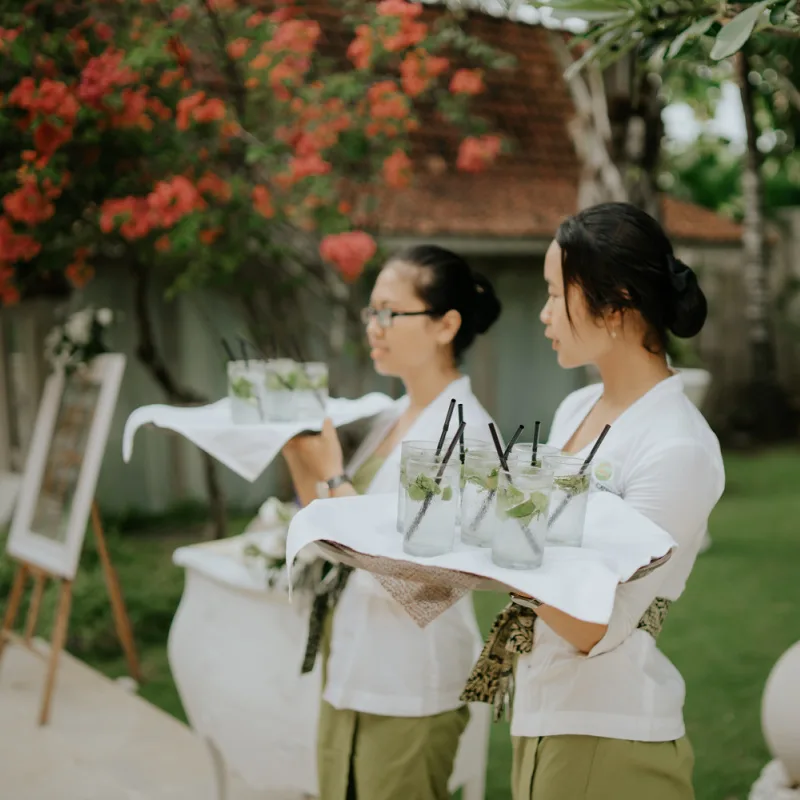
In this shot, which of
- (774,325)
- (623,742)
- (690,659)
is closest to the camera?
(623,742)

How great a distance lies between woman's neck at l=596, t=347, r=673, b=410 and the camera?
1.61 metres

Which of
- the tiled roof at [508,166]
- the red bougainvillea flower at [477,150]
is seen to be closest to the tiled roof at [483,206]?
the tiled roof at [508,166]

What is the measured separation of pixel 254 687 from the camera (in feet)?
8.31

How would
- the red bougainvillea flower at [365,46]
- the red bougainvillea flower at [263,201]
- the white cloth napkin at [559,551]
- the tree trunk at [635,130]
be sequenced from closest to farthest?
1. the white cloth napkin at [559,551]
2. the red bougainvillea flower at [365,46]
3. the red bougainvillea flower at [263,201]
4. the tree trunk at [635,130]

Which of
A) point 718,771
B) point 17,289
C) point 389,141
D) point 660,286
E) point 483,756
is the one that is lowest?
point 718,771

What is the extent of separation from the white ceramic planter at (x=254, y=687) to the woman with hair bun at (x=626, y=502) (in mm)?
931

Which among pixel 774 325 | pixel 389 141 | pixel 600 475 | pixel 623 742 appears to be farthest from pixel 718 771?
pixel 774 325

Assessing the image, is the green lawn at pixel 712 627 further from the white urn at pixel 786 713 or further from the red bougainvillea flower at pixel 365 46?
the red bougainvillea flower at pixel 365 46

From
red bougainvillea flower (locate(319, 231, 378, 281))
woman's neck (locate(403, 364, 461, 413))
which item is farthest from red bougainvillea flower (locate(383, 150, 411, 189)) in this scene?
woman's neck (locate(403, 364, 461, 413))

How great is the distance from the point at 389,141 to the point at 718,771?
9.78 feet

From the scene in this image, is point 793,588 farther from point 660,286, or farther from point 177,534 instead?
point 660,286

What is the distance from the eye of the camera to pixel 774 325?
1008 cm

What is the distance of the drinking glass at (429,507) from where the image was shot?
1305 millimetres

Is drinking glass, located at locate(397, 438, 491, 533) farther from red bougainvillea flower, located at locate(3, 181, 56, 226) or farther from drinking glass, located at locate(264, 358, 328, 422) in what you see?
red bougainvillea flower, located at locate(3, 181, 56, 226)
